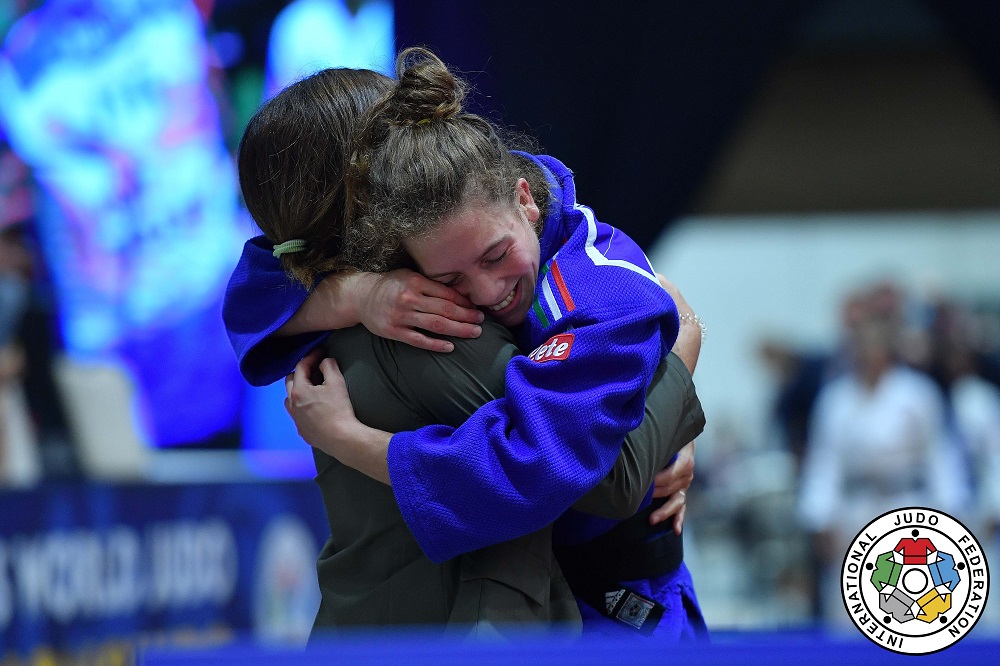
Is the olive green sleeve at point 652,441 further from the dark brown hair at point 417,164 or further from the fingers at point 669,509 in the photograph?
the dark brown hair at point 417,164

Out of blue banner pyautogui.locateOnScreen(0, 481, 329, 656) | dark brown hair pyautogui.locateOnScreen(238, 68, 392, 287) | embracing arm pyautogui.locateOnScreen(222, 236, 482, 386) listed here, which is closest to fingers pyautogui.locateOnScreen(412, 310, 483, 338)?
embracing arm pyautogui.locateOnScreen(222, 236, 482, 386)

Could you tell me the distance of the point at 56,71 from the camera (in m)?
3.03

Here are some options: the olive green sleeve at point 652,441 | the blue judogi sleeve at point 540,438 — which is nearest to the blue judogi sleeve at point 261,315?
the blue judogi sleeve at point 540,438

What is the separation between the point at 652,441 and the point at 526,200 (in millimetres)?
283

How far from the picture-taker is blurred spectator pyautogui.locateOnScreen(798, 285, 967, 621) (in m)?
5.00

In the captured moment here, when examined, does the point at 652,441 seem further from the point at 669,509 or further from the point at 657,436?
the point at 669,509

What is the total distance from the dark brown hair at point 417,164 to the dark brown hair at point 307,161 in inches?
1.7

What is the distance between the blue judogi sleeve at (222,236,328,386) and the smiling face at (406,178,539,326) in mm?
182

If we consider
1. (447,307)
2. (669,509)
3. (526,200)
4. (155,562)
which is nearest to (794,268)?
(155,562)

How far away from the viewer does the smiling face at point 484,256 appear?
3.38 ft

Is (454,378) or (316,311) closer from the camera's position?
(454,378)

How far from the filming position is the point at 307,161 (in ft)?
3.50

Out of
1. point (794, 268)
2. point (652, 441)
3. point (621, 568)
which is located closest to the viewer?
point (652, 441)

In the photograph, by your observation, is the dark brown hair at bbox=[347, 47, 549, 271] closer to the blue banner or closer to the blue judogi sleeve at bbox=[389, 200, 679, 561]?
the blue judogi sleeve at bbox=[389, 200, 679, 561]
